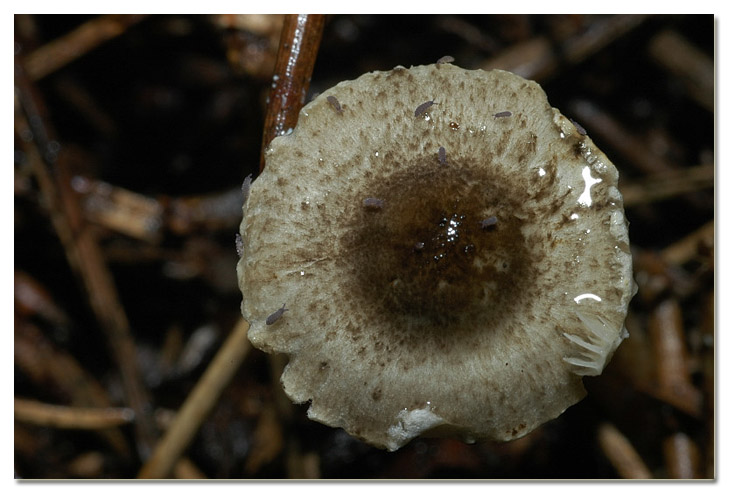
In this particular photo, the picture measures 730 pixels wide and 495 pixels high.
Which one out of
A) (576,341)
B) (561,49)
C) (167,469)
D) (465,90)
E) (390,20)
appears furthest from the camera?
(390,20)

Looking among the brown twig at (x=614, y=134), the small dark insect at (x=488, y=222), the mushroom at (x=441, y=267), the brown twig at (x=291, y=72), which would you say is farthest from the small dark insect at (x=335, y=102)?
the brown twig at (x=614, y=134)

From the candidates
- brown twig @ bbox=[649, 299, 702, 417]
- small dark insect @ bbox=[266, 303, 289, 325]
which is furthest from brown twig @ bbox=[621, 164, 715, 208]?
small dark insect @ bbox=[266, 303, 289, 325]

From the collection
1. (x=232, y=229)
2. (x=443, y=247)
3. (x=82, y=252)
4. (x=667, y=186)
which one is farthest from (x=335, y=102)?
(x=667, y=186)

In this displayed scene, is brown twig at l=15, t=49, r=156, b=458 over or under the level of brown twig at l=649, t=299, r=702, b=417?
over

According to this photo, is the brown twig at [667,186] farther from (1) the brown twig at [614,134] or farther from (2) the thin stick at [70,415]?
(2) the thin stick at [70,415]

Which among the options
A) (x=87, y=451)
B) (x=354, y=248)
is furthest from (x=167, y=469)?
(x=354, y=248)

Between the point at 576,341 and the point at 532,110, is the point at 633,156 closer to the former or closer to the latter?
the point at 532,110

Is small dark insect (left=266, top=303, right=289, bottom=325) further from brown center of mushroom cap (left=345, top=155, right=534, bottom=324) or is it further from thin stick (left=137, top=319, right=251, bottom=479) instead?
thin stick (left=137, top=319, right=251, bottom=479)
